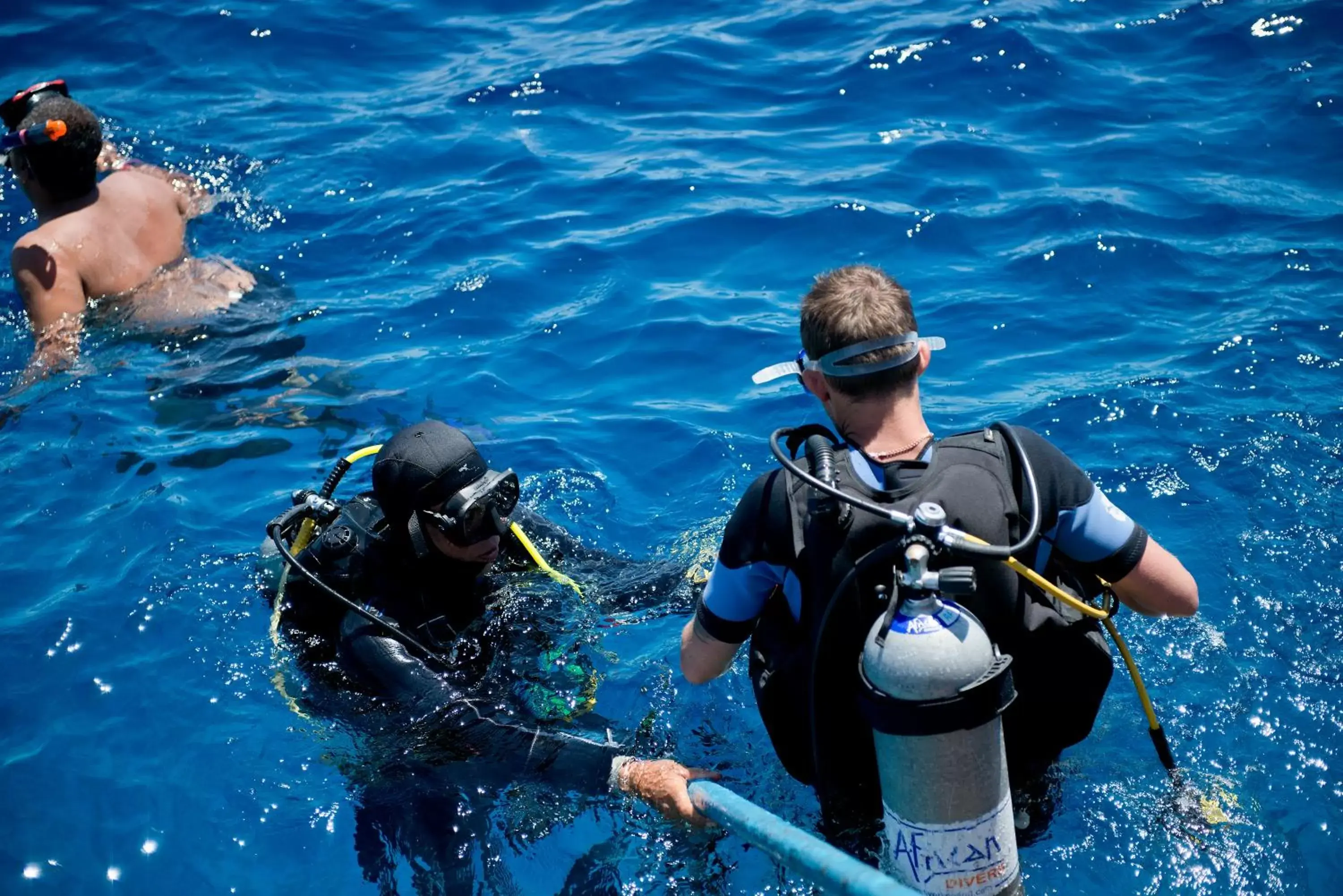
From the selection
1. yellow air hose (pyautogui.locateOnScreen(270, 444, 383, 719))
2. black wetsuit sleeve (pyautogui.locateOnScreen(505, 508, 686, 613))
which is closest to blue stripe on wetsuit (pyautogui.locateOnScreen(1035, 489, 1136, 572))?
black wetsuit sleeve (pyautogui.locateOnScreen(505, 508, 686, 613))

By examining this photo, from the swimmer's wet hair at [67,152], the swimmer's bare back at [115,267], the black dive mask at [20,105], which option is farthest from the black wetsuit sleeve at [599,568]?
the black dive mask at [20,105]

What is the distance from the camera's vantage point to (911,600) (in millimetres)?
2389

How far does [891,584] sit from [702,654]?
0.70 m

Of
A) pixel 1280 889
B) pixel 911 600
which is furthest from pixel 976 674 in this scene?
pixel 1280 889

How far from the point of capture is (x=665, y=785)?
10.8 feet

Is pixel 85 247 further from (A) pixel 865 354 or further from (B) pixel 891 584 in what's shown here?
(B) pixel 891 584

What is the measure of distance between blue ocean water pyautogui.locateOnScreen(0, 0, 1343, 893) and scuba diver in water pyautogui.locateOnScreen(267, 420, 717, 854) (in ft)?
1.05

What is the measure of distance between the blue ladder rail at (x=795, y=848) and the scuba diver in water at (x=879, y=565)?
25cm

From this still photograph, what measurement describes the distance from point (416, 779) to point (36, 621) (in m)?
2.28

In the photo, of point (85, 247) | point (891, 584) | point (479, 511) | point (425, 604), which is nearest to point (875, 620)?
point (891, 584)

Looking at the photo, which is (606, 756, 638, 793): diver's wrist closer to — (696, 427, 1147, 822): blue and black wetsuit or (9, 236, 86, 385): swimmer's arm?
(696, 427, 1147, 822): blue and black wetsuit

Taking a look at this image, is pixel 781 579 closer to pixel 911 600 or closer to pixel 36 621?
pixel 911 600

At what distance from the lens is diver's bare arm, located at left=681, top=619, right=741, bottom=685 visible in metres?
3.08

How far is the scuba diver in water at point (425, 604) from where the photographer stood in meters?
3.56
